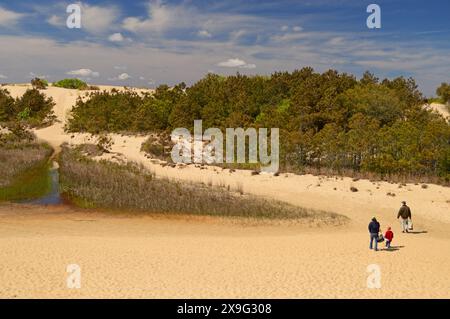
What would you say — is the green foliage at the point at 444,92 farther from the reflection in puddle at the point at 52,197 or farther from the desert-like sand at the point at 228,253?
the reflection in puddle at the point at 52,197

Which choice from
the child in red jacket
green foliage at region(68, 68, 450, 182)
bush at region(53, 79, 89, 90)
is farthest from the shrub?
bush at region(53, 79, 89, 90)

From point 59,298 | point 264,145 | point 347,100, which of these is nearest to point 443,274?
point 59,298

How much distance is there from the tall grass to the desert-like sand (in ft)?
5.52

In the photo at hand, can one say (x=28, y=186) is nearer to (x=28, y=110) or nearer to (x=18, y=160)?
(x=18, y=160)

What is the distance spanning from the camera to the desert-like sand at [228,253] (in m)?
14.9

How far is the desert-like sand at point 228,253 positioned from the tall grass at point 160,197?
1.68 metres

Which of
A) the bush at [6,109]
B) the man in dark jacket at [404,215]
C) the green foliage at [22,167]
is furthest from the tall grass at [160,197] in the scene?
the bush at [6,109]

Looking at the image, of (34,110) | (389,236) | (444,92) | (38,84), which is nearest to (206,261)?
(389,236)

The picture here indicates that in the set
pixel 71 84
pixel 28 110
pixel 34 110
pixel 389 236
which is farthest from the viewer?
pixel 71 84

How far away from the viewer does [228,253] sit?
19.0m

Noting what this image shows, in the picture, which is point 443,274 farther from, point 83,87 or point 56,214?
Result: point 83,87

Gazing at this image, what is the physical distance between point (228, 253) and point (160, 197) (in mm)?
11870

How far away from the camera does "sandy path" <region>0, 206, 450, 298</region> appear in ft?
48.5
